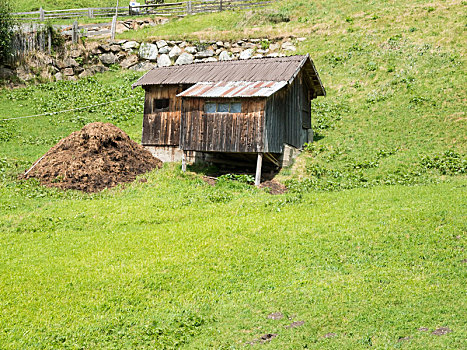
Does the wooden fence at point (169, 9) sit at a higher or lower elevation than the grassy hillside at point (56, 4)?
lower

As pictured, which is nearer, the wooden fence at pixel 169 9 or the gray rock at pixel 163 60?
the gray rock at pixel 163 60

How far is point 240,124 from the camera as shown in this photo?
2483 centimetres

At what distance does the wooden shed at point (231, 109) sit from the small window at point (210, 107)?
49 millimetres

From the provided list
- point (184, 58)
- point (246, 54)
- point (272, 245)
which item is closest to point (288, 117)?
point (272, 245)

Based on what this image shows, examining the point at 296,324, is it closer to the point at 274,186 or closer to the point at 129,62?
the point at 274,186

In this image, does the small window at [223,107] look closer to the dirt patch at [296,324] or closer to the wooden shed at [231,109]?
the wooden shed at [231,109]

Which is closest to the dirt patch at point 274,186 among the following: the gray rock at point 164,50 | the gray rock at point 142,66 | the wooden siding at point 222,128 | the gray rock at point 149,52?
the wooden siding at point 222,128

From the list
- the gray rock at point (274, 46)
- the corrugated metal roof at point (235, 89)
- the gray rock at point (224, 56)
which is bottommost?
the corrugated metal roof at point (235, 89)

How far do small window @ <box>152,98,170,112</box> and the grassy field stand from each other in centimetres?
503

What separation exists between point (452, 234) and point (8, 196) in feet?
55.4

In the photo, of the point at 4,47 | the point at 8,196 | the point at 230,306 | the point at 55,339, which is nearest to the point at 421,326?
the point at 230,306

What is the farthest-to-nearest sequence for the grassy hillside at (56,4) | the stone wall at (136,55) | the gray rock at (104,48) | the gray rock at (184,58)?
1. the grassy hillside at (56,4)
2. the gray rock at (104,48)
3. the gray rock at (184,58)
4. the stone wall at (136,55)

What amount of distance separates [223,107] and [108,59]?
2320cm

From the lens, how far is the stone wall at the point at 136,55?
4331cm
